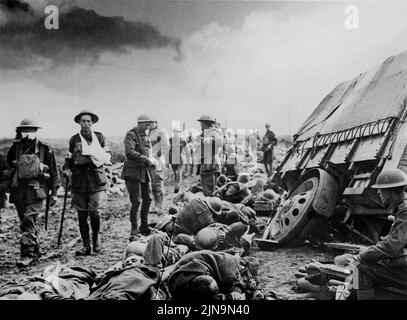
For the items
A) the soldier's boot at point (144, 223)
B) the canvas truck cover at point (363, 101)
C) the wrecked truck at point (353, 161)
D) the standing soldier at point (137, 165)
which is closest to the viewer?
the wrecked truck at point (353, 161)

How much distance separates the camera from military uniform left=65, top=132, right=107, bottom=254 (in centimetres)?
468

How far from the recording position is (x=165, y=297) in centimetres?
332

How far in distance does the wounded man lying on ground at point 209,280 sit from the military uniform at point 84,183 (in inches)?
73.6

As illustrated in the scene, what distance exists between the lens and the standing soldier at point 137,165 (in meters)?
5.21

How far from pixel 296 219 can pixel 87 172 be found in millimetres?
2542

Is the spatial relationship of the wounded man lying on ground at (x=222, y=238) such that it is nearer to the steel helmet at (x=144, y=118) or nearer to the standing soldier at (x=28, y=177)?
the steel helmet at (x=144, y=118)

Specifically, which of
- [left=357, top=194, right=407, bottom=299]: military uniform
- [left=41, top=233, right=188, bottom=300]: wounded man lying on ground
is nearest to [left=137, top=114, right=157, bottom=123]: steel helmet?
[left=41, top=233, right=188, bottom=300]: wounded man lying on ground

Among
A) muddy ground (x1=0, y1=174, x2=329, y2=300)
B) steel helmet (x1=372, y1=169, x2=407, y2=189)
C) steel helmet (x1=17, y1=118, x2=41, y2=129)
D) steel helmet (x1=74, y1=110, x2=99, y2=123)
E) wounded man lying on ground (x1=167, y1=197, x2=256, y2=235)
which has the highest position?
steel helmet (x1=74, y1=110, x2=99, y2=123)

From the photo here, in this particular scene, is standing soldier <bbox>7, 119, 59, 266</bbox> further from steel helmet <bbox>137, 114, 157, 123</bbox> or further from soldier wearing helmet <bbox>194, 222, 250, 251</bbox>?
soldier wearing helmet <bbox>194, 222, 250, 251</bbox>

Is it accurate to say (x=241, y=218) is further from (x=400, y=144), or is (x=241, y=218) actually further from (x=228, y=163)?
(x=228, y=163)

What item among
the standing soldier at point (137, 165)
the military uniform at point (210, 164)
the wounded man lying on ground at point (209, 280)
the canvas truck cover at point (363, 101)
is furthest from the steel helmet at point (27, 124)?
the canvas truck cover at point (363, 101)

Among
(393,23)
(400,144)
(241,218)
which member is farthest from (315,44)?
(241,218)

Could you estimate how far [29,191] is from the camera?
4.55 meters

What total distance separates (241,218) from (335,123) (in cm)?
175
